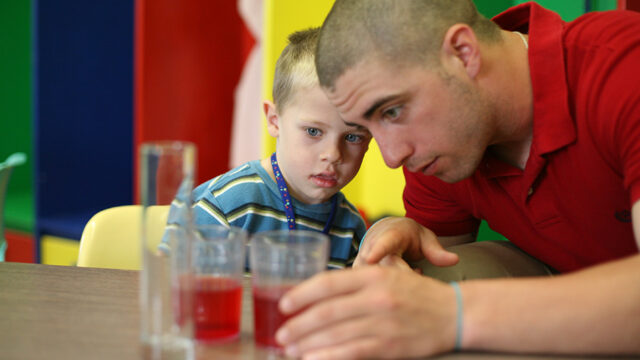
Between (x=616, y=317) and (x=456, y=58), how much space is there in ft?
2.02

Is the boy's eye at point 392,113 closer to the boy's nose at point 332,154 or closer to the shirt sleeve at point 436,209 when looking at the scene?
the boy's nose at point 332,154

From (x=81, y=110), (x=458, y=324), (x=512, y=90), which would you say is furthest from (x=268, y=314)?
(x=81, y=110)

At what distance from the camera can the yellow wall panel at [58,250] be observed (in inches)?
131

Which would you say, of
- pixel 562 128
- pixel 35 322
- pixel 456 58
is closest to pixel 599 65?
pixel 562 128

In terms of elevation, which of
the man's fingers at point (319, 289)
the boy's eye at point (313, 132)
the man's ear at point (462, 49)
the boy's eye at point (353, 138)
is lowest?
the man's fingers at point (319, 289)

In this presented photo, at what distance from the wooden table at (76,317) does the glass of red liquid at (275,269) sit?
38 millimetres

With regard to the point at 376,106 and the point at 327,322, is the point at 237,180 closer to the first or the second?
→ the point at 376,106

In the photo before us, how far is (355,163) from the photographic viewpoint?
1.51 metres

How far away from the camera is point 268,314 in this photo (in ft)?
2.64

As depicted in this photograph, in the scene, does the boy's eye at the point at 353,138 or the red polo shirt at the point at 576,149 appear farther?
the boy's eye at the point at 353,138

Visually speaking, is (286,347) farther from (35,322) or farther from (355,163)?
(355,163)

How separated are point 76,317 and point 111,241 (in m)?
0.57

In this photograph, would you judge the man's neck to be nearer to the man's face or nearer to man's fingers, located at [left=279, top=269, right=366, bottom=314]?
the man's face

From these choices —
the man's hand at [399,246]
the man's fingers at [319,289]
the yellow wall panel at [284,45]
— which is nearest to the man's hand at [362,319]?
the man's fingers at [319,289]
